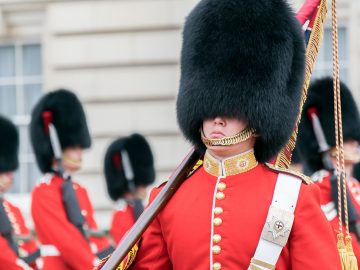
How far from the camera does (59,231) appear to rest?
23.0 ft

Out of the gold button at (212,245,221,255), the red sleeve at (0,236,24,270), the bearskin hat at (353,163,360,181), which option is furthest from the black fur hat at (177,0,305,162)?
the bearskin hat at (353,163,360,181)

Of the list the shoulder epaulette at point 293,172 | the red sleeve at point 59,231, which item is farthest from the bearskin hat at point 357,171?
the shoulder epaulette at point 293,172

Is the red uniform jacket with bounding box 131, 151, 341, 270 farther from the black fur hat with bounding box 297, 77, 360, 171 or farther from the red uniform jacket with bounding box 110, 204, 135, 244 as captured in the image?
the red uniform jacket with bounding box 110, 204, 135, 244

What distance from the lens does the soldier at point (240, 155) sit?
363 cm

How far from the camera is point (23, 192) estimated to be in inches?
460

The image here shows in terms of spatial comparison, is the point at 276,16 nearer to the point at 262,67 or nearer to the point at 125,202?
the point at 262,67

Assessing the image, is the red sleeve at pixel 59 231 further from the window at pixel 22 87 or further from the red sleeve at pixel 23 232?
the window at pixel 22 87

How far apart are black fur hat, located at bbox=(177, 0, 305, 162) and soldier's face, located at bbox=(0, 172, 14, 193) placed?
3.99 meters

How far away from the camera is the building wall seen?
1103 centimetres

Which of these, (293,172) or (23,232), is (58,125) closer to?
(23,232)

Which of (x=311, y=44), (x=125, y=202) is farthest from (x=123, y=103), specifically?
(x=311, y=44)

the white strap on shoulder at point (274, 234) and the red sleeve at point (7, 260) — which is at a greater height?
the white strap on shoulder at point (274, 234)

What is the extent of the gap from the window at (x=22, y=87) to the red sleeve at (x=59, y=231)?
4.69 meters

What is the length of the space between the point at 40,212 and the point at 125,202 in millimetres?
1863
